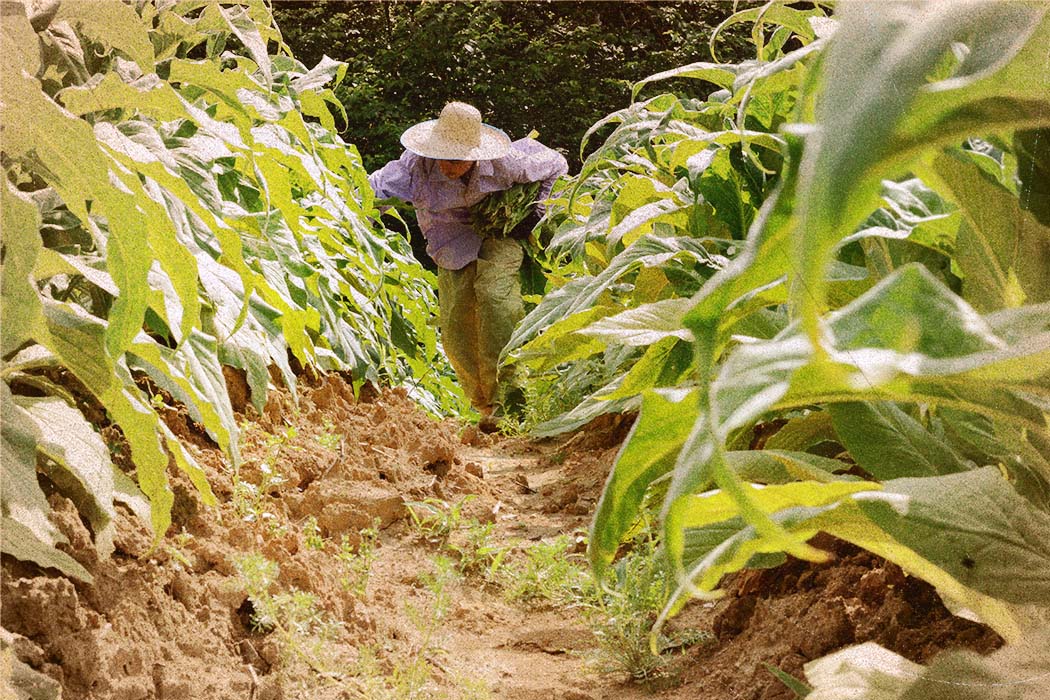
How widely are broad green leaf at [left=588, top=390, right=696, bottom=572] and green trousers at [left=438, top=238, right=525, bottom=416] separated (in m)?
4.65

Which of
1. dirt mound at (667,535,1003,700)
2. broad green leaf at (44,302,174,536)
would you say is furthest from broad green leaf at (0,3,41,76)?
dirt mound at (667,535,1003,700)

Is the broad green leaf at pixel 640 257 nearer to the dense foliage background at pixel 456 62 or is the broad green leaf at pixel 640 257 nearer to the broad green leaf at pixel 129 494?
the broad green leaf at pixel 129 494

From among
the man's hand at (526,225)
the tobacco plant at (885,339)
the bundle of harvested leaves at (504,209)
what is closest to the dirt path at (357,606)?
the tobacco plant at (885,339)

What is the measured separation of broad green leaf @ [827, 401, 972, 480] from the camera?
1.13m

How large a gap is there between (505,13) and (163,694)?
20.8ft

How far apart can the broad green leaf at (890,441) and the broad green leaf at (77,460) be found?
88 centimetres

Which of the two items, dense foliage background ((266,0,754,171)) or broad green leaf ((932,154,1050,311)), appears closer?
broad green leaf ((932,154,1050,311))

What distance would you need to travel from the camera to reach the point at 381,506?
8.13ft

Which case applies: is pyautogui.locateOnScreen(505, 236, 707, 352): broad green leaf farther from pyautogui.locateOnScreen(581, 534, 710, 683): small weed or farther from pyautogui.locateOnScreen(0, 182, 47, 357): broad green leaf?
pyautogui.locateOnScreen(0, 182, 47, 357): broad green leaf

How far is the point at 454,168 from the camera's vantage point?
5.33 m

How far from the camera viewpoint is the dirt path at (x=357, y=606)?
1.32 metres

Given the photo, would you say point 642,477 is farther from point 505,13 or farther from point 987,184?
point 505,13

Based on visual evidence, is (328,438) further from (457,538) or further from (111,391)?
(111,391)

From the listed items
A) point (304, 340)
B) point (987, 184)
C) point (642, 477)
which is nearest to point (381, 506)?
point (304, 340)
